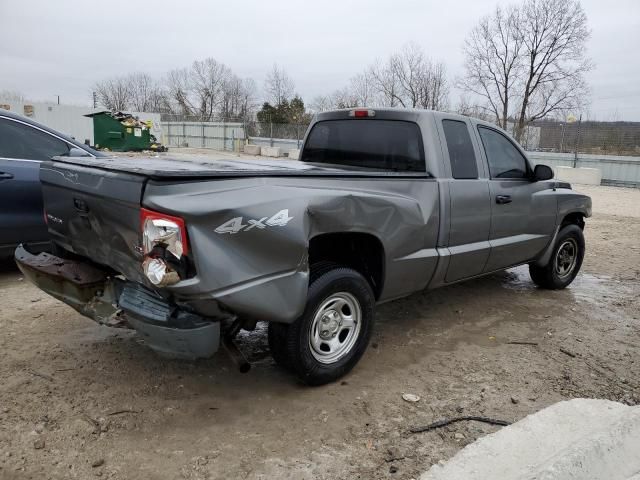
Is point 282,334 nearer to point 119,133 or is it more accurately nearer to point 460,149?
point 460,149

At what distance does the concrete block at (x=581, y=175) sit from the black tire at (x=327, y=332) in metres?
20.4

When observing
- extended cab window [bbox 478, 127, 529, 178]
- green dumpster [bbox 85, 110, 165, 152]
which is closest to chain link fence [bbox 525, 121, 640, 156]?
green dumpster [bbox 85, 110, 165, 152]

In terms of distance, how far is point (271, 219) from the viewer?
9.27 ft

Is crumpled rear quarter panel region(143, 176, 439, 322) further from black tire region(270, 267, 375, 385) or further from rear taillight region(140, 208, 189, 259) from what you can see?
black tire region(270, 267, 375, 385)

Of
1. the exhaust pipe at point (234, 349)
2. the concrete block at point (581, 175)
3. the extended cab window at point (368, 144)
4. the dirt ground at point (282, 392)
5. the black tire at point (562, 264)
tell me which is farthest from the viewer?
the concrete block at point (581, 175)

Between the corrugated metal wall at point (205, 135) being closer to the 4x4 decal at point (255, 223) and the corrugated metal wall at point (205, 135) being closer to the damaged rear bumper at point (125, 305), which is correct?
the damaged rear bumper at point (125, 305)

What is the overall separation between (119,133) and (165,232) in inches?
999

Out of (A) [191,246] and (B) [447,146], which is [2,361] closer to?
(A) [191,246]

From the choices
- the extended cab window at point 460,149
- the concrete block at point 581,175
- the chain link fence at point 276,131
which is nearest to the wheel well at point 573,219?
the extended cab window at point 460,149

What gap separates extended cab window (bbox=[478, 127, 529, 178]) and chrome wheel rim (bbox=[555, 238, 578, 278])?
133cm

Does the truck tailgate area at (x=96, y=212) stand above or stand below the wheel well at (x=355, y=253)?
above

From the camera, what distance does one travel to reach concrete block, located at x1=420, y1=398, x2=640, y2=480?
258 cm

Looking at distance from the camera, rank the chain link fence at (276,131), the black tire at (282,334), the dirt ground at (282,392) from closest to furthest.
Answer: the dirt ground at (282,392), the black tire at (282,334), the chain link fence at (276,131)

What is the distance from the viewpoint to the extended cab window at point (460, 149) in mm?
4367
